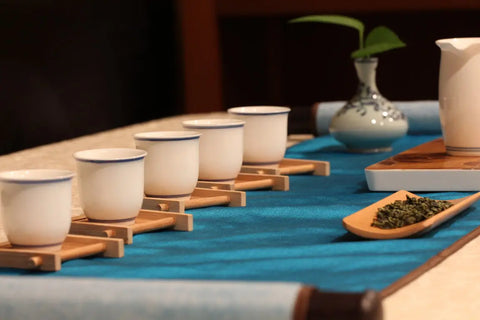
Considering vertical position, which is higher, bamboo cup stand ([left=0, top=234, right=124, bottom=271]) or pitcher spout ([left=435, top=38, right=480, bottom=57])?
pitcher spout ([left=435, top=38, right=480, bottom=57])

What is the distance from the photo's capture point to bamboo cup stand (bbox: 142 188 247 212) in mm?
1060

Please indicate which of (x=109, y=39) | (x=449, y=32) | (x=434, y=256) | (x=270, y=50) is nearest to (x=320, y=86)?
(x=270, y=50)

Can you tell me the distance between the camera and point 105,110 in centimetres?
286

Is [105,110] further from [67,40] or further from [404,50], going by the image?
[404,50]

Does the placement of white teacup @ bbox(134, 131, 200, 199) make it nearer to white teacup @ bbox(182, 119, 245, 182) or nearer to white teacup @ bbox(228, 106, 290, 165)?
white teacup @ bbox(182, 119, 245, 182)

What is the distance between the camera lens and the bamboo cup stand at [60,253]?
821 mm

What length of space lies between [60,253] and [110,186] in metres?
0.11

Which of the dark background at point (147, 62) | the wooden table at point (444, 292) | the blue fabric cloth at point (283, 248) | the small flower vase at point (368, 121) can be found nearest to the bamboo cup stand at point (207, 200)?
the blue fabric cloth at point (283, 248)

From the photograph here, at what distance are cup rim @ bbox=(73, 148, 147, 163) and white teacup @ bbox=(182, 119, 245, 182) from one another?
0.20m

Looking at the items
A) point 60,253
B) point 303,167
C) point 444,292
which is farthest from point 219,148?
point 444,292

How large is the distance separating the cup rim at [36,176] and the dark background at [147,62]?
1.55m

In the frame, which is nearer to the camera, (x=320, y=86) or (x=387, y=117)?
(x=387, y=117)

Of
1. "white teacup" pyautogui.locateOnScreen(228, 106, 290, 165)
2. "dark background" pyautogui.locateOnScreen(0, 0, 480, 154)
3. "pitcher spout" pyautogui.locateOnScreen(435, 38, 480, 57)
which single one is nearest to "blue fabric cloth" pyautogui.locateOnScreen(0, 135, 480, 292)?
"white teacup" pyautogui.locateOnScreen(228, 106, 290, 165)

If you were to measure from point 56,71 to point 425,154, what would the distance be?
147cm
